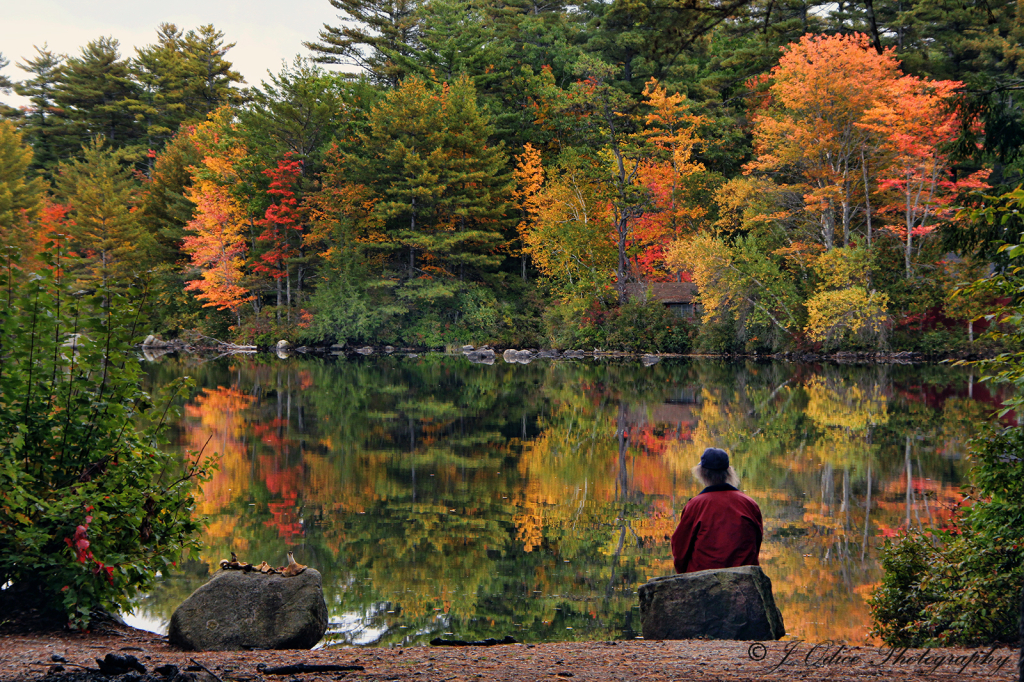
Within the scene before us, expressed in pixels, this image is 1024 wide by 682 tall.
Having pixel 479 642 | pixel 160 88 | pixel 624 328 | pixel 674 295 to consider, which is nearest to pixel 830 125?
pixel 674 295

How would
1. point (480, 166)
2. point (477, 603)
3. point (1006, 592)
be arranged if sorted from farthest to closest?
point (480, 166) < point (477, 603) < point (1006, 592)

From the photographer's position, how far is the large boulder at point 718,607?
16.6 ft

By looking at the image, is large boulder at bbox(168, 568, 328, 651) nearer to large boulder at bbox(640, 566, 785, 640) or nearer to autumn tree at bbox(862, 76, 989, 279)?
large boulder at bbox(640, 566, 785, 640)

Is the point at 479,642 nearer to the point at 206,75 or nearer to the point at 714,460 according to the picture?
the point at 714,460

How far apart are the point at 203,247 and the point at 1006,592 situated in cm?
4563

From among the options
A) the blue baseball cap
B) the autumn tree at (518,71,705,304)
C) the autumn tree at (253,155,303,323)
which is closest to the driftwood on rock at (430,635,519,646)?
the blue baseball cap

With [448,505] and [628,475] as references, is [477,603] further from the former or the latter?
[628,475]

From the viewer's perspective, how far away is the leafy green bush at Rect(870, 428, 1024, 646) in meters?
4.78

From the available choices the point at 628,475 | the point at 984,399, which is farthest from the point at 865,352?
the point at 628,475

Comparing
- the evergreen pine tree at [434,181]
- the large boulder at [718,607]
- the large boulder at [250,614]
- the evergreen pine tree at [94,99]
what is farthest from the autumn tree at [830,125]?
the evergreen pine tree at [94,99]

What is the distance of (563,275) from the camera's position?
41.3 m

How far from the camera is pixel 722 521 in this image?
5469mm

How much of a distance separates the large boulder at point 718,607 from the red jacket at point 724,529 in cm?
28

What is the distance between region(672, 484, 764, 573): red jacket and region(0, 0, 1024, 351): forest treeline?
2810cm
